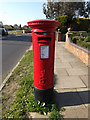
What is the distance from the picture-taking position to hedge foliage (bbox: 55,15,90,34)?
1572cm

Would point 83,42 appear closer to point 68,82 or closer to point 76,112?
point 68,82

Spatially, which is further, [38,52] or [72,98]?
[72,98]

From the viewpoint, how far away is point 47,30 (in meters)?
1.99

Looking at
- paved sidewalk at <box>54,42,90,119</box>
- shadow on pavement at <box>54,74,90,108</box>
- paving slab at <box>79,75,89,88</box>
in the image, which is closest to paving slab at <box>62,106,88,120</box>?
paved sidewalk at <box>54,42,90,119</box>

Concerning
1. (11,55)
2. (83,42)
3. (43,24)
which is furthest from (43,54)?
(83,42)

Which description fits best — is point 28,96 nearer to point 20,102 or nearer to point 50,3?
point 20,102

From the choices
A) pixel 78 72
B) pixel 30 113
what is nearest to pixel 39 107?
pixel 30 113

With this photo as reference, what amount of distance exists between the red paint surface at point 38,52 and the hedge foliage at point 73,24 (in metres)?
14.4

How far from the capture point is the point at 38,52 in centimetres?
212

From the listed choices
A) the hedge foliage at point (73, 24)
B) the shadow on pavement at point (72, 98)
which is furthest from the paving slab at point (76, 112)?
the hedge foliage at point (73, 24)

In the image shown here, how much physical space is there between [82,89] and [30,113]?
5.54 feet

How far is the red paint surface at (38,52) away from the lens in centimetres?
197

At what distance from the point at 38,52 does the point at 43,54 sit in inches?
4.4

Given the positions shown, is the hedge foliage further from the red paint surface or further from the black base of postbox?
the black base of postbox
